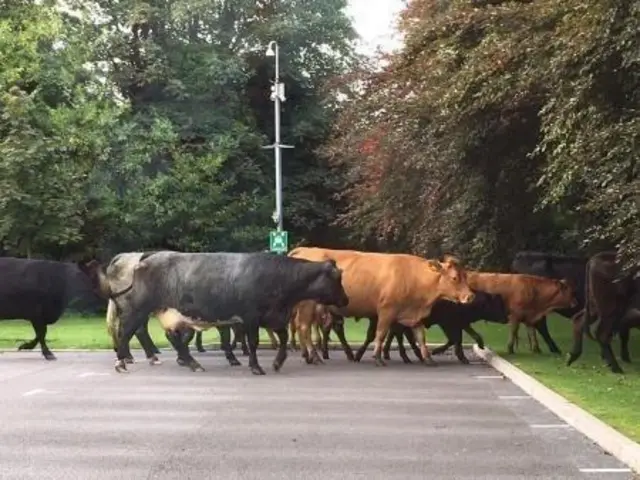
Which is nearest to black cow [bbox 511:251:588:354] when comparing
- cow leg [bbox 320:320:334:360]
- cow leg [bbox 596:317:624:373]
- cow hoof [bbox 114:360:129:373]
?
cow leg [bbox 320:320:334:360]

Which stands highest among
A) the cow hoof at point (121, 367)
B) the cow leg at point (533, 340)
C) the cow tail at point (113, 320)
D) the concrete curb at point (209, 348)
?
the cow tail at point (113, 320)

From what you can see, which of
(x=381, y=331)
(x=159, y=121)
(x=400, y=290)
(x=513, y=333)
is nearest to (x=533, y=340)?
(x=513, y=333)

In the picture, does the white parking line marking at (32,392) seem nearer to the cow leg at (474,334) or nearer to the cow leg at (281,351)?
the cow leg at (281,351)

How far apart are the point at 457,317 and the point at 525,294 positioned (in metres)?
1.54

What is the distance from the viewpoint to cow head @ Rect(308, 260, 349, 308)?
1703cm

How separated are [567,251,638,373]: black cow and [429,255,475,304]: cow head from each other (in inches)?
88.9

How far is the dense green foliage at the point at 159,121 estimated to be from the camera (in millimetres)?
34562

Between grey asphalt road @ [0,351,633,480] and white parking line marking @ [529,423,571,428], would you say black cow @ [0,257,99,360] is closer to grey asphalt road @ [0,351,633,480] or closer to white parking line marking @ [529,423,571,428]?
grey asphalt road @ [0,351,633,480]

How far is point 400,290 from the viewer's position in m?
18.0

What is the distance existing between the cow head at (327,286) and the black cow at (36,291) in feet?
15.5

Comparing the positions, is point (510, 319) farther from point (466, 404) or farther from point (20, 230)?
point (20, 230)

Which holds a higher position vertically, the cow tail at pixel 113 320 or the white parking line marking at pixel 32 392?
the cow tail at pixel 113 320

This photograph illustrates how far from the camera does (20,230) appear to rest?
34062 millimetres

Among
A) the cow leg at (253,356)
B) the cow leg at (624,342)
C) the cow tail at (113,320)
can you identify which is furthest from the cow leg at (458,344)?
the cow tail at (113,320)
